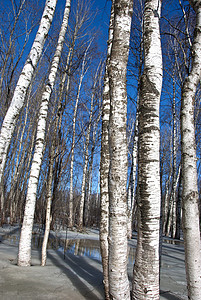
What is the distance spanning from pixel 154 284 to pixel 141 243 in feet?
1.16

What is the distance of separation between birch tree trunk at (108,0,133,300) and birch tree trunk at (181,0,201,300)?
972mm

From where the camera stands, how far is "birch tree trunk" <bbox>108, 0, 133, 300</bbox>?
6.45ft

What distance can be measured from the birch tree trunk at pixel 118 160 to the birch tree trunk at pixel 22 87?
2.24 metres

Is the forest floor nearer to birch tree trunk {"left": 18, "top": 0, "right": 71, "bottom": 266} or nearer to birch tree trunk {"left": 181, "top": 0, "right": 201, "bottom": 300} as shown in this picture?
birch tree trunk {"left": 18, "top": 0, "right": 71, "bottom": 266}

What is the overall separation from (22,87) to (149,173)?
3.04m

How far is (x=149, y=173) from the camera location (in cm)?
208

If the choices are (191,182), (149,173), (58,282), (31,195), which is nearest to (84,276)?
(58,282)

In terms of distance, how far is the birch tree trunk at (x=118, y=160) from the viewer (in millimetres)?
1965

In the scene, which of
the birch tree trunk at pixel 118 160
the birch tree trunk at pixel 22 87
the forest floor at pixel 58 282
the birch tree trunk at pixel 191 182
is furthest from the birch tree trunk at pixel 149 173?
the birch tree trunk at pixel 22 87

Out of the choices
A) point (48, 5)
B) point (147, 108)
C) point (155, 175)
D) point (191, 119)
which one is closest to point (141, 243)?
point (155, 175)

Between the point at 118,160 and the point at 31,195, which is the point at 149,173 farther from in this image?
the point at 31,195

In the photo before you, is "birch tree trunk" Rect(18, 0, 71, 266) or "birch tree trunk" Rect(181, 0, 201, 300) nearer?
"birch tree trunk" Rect(181, 0, 201, 300)

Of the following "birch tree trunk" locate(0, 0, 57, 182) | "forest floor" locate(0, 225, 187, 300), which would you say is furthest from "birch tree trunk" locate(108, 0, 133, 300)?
"birch tree trunk" locate(0, 0, 57, 182)

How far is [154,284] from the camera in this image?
6.23 ft
